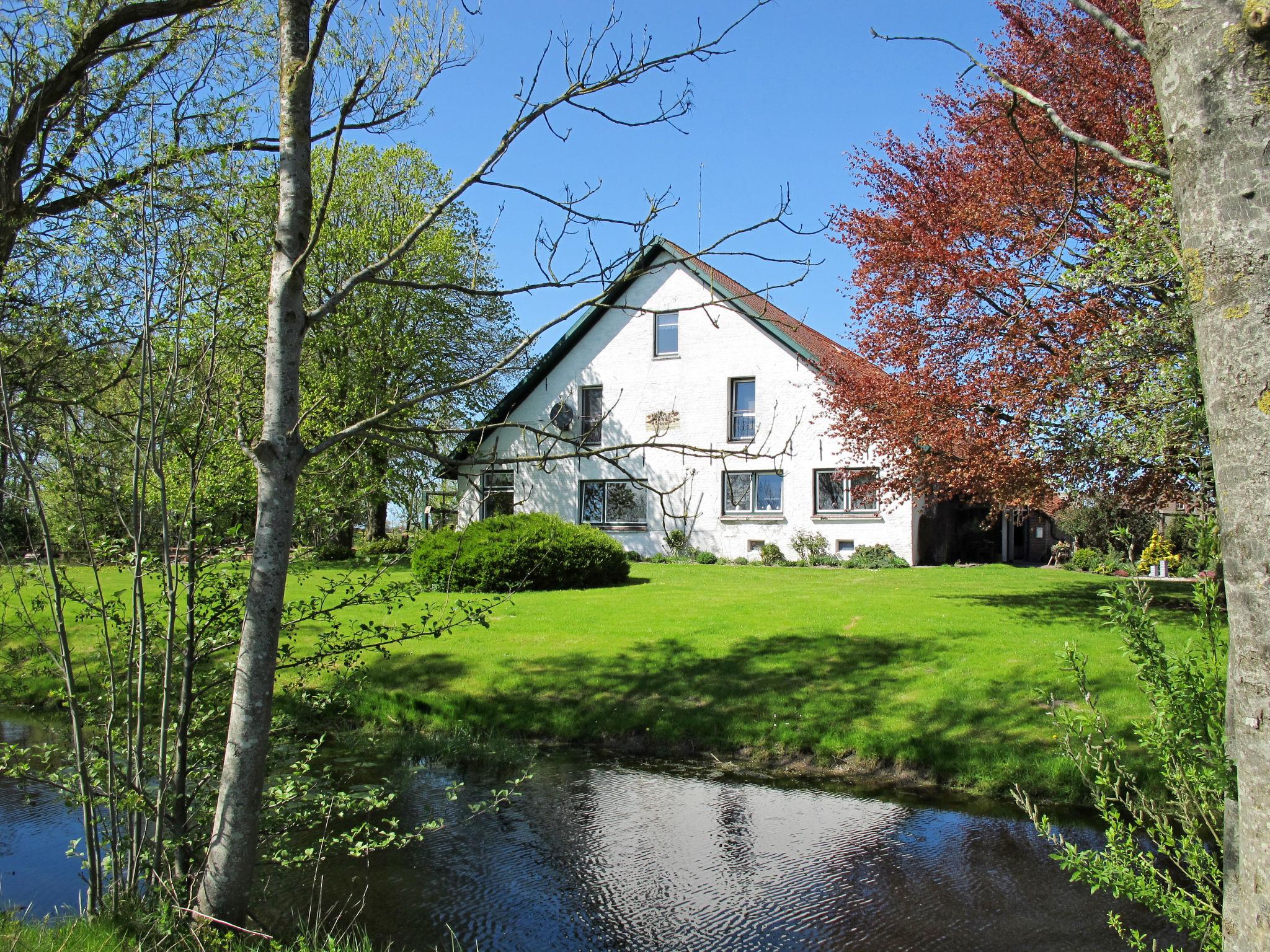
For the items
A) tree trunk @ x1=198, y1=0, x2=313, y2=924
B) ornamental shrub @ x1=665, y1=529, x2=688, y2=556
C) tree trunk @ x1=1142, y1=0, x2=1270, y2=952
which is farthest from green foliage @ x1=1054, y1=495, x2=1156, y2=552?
ornamental shrub @ x1=665, y1=529, x2=688, y2=556

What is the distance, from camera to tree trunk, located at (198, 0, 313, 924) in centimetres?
397

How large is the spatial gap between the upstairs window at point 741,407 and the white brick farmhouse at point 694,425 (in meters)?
0.04

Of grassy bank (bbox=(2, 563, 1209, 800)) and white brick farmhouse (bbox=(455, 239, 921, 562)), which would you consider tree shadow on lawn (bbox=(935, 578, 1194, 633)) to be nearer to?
grassy bank (bbox=(2, 563, 1209, 800))

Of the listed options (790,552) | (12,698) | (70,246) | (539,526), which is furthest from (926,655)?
(790,552)

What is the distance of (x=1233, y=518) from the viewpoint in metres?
2.00

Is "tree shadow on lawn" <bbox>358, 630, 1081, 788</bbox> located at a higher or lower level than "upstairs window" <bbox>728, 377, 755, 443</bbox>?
lower

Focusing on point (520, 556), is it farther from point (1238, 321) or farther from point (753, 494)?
point (1238, 321)

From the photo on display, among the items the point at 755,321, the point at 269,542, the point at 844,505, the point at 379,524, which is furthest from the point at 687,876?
the point at 379,524

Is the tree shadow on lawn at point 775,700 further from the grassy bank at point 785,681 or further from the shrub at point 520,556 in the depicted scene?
the shrub at point 520,556

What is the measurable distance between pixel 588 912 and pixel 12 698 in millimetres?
8285

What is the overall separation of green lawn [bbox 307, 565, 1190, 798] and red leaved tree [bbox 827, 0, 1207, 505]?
2.22m

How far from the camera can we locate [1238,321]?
2041 millimetres

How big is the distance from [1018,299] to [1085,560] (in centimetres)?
1594

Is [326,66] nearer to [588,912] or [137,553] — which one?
[137,553]
